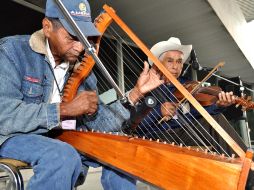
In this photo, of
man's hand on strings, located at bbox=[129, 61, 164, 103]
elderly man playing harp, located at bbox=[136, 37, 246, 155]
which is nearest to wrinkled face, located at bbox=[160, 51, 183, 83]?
elderly man playing harp, located at bbox=[136, 37, 246, 155]

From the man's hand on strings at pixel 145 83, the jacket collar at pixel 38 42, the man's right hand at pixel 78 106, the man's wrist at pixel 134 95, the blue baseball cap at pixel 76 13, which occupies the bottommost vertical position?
the man's right hand at pixel 78 106

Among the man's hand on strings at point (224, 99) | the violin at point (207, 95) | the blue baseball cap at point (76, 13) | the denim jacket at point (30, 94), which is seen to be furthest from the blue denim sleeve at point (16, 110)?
the man's hand on strings at point (224, 99)

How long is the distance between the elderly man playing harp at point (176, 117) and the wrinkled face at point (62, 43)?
15.3 inches

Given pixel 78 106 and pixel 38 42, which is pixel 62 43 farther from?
pixel 78 106

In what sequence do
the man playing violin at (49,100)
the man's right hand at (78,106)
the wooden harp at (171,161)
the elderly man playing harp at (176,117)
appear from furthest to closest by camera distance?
the elderly man playing harp at (176,117), the man's right hand at (78,106), the man playing violin at (49,100), the wooden harp at (171,161)

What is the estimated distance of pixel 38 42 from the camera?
119 centimetres

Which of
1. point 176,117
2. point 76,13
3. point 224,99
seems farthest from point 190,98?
point 224,99

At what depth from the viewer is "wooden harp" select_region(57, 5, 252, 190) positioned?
68cm

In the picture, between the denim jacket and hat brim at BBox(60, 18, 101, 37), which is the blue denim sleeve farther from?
hat brim at BBox(60, 18, 101, 37)

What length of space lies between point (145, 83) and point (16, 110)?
532 mm

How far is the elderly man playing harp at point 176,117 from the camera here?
1517mm

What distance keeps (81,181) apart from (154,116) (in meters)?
0.71

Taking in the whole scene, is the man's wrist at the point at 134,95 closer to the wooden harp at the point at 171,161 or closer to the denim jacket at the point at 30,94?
the denim jacket at the point at 30,94

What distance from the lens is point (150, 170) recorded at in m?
0.81
